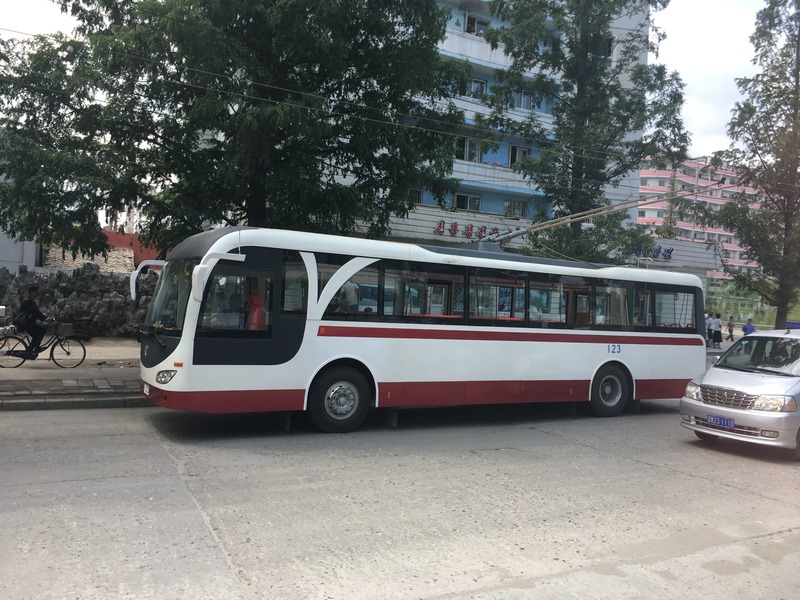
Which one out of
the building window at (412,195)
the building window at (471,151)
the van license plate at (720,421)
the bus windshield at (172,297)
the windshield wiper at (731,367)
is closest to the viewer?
the bus windshield at (172,297)

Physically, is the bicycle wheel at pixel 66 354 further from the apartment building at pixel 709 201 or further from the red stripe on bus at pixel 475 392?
the apartment building at pixel 709 201

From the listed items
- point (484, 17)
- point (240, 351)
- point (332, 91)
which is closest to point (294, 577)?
point (240, 351)

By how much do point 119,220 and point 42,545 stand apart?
30.8 ft

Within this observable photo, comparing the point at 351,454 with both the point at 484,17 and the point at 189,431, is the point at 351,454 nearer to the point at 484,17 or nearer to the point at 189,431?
the point at 189,431

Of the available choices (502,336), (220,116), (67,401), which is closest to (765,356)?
(502,336)

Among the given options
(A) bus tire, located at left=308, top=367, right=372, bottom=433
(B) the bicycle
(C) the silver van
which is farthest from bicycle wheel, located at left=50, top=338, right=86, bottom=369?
(C) the silver van

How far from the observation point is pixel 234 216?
13.9 metres

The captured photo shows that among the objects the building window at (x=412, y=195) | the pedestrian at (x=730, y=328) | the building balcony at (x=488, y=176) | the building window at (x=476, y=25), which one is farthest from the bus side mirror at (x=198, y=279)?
the pedestrian at (x=730, y=328)

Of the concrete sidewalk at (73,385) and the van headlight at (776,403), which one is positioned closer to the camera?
the van headlight at (776,403)

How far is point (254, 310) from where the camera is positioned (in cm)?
851

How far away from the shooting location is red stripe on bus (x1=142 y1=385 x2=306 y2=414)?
26.5ft

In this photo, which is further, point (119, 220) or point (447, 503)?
point (119, 220)

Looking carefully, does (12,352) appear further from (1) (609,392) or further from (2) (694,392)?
(2) (694,392)

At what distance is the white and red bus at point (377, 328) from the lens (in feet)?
27.2
